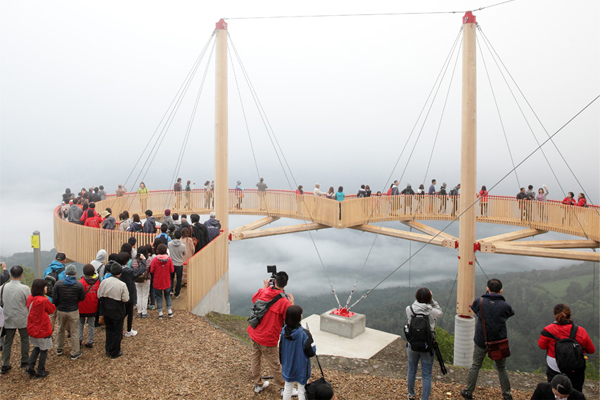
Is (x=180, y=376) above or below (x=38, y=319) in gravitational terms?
below

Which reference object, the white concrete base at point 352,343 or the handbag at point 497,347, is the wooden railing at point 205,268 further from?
the handbag at point 497,347

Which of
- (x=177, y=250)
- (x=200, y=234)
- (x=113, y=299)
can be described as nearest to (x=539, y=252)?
(x=200, y=234)

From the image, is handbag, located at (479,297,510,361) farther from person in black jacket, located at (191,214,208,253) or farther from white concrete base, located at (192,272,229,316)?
person in black jacket, located at (191,214,208,253)

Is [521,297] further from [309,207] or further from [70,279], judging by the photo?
[70,279]

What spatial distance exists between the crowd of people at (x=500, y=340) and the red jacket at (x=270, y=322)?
1692 millimetres

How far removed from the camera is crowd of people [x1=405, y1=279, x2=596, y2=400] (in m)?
5.73

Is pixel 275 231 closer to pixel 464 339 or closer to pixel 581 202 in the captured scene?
pixel 464 339

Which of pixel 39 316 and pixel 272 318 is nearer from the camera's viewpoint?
pixel 272 318

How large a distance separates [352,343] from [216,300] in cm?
413

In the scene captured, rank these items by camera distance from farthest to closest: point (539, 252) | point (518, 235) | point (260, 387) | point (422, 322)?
point (518, 235) → point (539, 252) → point (260, 387) → point (422, 322)

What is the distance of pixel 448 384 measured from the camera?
25.6ft

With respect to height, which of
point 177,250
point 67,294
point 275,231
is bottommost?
point 275,231

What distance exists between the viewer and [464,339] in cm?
1661

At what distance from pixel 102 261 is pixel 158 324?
1815 millimetres
